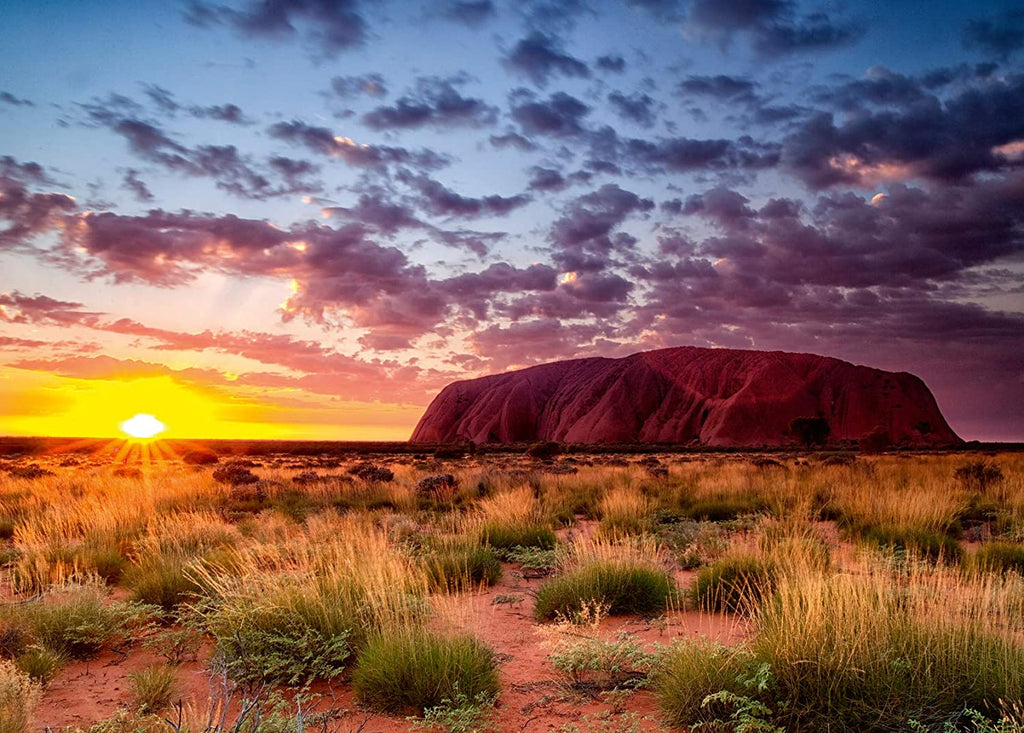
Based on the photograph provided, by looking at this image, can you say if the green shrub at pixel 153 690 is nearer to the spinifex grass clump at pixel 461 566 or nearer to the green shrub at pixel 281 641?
the green shrub at pixel 281 641

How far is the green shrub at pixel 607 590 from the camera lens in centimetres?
657

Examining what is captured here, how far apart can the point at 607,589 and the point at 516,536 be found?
387 centimetres

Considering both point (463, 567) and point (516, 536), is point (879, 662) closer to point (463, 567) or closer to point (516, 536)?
point (463, 567)

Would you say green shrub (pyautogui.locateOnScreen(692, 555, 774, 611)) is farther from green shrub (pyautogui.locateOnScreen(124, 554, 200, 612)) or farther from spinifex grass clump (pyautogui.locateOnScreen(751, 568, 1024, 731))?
green shrub (pyautogui.locateOnScreen(124, 554, 200, 612))

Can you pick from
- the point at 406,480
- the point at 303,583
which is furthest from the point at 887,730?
the point at 406,480

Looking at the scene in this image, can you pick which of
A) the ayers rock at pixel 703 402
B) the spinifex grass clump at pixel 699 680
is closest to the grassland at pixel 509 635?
the spinifex grass clump at pixel 699 680

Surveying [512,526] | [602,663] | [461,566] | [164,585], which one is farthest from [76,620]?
[512,526]

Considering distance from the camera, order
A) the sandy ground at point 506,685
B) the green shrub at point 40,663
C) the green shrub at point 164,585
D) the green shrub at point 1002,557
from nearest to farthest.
Answer: the sandy ground at point 506,685
the green shrub at point 40,663
the green shrub at point 164,585
the green shrub at point 1002,557

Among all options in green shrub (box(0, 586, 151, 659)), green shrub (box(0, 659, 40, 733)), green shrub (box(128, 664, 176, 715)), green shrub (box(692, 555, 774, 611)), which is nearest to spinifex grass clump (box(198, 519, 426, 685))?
green shrub (box(128, 664, 176, 715))

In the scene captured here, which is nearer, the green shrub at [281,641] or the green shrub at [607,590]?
the green shrub at [281,641]

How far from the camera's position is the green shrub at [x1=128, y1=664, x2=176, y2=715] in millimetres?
4648

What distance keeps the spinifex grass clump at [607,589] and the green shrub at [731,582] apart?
1.14ft

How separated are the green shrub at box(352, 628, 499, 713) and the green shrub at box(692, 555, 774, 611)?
2676mm

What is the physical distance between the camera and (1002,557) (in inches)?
324
